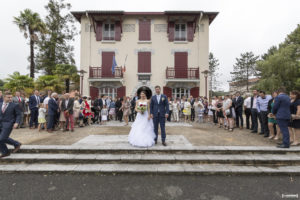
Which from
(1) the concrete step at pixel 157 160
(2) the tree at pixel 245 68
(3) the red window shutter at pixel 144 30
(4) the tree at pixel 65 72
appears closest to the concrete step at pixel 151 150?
(1) the concrete step at pixel 157 160

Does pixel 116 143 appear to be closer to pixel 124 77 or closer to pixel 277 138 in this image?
pixel 277 138

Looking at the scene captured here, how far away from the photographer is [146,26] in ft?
44.3

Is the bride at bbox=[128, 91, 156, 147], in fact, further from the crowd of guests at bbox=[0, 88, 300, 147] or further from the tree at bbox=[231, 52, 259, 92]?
the tree at bbox=[231, 52, 259, 92]

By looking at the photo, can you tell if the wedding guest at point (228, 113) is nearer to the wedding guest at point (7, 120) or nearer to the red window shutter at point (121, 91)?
the wedding guest at point (7, 120)

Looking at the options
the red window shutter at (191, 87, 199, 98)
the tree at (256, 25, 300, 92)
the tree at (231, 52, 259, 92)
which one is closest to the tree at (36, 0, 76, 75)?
the red window shutter at (191, 87, 199, 98)

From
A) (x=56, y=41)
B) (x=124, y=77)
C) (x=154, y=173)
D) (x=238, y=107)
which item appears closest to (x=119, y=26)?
(x=124, y=77)

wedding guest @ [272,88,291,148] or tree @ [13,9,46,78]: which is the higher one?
tree @ [13,9,46,78]

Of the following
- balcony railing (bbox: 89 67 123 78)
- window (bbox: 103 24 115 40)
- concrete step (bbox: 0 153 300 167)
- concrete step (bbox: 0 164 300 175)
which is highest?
window (bbox: 103 24 115 40)

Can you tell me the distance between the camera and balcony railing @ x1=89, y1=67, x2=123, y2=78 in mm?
12938

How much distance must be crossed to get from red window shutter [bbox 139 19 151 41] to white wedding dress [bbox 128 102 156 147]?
10570mm

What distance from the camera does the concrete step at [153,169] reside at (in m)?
3.38

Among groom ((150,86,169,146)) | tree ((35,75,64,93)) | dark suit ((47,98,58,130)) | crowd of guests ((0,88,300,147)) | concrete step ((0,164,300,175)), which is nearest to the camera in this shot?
concrete step ((0,164,300,175))

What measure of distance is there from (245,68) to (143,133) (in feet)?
143

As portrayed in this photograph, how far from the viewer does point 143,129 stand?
465 cm
